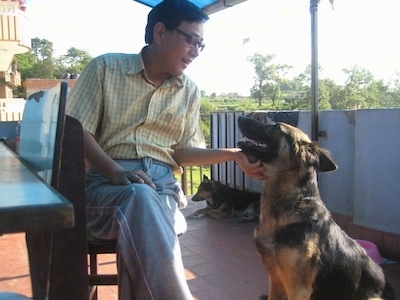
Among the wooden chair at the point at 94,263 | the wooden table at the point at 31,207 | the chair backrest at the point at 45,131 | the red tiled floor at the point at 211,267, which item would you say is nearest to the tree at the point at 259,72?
the red tiled floor at the point at 211,267

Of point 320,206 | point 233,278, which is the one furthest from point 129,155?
point 233,278

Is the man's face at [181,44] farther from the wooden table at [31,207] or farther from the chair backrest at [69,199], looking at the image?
the wooden table at [31,207]

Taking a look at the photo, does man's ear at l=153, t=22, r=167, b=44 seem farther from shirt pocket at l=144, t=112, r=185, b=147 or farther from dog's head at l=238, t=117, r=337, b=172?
dog's head at l=238, t=117, r=337, b=172

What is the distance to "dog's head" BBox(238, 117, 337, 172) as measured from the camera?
2.38m

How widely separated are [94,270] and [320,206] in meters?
1.38

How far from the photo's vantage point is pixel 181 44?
1990 mm

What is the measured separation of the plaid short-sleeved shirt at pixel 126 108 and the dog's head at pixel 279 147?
1.85 feet

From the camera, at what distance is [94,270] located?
6.84ft

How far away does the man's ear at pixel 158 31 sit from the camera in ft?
6.63

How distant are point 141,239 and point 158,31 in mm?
1143

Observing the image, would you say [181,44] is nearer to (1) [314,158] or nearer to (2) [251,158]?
(2) [251,158]

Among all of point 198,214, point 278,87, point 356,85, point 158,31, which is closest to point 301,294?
point 158,31

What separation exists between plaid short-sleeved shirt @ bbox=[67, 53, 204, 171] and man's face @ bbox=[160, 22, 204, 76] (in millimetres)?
122

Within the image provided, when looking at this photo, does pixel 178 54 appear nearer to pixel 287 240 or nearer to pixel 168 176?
pixel 168 176
